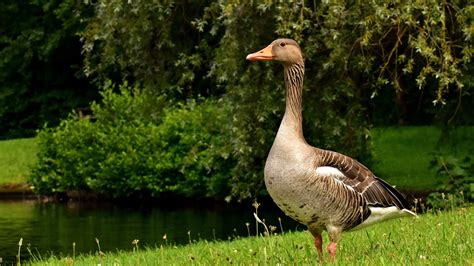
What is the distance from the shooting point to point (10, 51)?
5059cm

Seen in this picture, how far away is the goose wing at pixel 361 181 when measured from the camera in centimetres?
921

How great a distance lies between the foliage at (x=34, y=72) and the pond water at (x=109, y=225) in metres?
18.7

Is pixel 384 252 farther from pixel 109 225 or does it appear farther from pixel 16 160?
pixel 16 160

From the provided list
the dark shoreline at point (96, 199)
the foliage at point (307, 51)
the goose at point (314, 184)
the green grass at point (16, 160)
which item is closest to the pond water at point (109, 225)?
the dark shoreline at point (96, 199)

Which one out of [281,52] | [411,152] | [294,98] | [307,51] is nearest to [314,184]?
[294,98]

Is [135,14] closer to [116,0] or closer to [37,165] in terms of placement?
[116,0]

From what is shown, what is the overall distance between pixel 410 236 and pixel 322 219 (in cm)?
210

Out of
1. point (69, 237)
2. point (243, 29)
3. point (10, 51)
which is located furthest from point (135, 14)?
point (10, 51)

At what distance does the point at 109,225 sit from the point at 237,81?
6.68 metres

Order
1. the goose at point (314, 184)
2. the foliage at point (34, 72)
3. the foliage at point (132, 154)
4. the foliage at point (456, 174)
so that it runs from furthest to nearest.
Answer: the foliage at point (34, 72), the foliage at point (132, 154), the foliage at point (456, 174), the goose at point (314, 184)

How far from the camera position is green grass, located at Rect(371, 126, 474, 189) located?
2861 cm

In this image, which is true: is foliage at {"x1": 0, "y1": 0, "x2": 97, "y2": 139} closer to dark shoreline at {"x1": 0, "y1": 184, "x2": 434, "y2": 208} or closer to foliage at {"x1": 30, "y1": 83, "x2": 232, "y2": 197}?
dark shoreline at {"x1": 0, "y1": 184, "x2": 434, "y2": 208}

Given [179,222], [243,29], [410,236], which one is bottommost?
[179,222]

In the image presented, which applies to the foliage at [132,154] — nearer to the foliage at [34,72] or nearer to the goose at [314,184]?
the foliage at [34,72]
